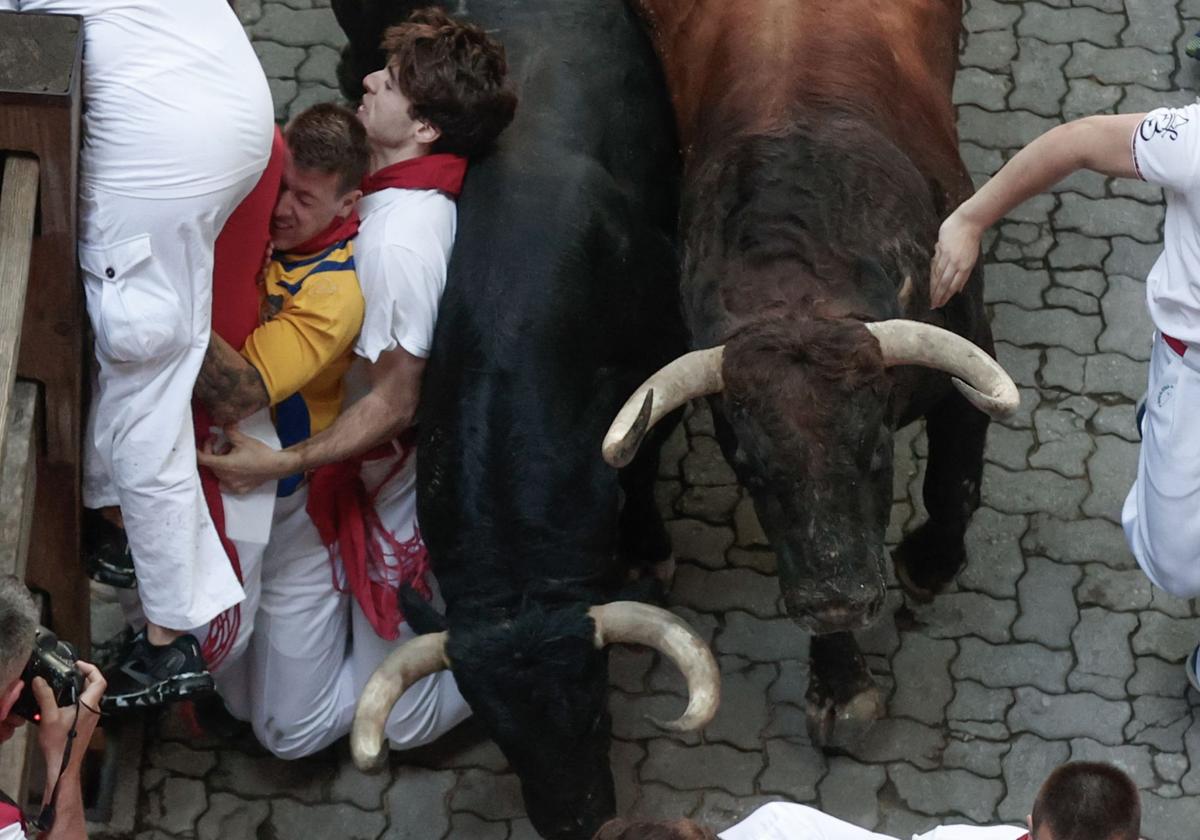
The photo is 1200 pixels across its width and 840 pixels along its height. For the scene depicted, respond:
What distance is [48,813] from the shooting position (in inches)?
173

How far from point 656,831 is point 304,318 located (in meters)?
2.12

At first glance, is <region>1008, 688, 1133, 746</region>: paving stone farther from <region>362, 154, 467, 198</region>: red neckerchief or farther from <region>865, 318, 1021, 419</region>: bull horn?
<region>362, 154, 467, 198</region>: red neckerchief

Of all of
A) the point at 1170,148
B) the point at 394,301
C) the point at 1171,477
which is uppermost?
the point at 1170,148

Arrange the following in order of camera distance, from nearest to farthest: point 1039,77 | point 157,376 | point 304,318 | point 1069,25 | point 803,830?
point 803,830 < point 157,376 < point 304,318 < point 1039,77 < point 1069,25

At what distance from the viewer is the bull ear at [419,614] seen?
5270 millimetres

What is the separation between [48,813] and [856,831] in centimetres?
195

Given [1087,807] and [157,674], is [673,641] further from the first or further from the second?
[157,674]

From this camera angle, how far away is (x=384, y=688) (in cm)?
510

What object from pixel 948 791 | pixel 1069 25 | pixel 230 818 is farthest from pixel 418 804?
pixel 1069 25

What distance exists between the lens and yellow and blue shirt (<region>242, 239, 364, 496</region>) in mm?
5191

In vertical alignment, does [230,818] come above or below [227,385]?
below

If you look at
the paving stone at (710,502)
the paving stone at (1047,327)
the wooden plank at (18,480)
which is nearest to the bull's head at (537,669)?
the wooden plank at (18,480)

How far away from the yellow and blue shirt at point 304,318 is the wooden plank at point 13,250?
93 cm

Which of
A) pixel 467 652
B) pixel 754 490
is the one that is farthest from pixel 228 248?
pixel 754 490
